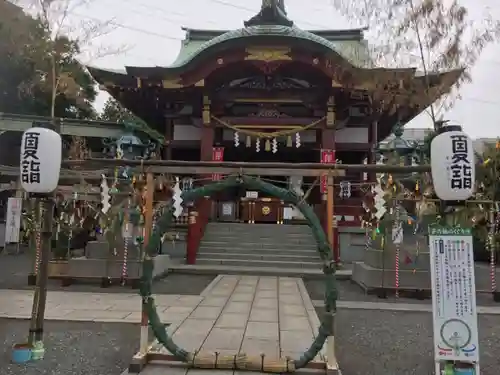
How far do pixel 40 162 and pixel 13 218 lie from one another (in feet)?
36.7

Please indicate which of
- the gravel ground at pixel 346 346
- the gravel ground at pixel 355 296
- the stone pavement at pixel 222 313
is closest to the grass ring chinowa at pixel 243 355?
the stone pavement at pixel 222 313

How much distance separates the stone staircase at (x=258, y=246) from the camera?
37.9ft

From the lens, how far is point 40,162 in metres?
4.68

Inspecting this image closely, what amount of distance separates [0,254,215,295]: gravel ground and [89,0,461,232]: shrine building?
422 cm

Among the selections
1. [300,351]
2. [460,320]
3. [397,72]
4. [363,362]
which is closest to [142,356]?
[300,351]

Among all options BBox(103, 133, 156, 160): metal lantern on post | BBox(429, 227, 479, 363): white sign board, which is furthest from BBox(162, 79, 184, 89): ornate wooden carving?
BBox(429, 227, 479, 363): white sign board

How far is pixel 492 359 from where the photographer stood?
16.0ft

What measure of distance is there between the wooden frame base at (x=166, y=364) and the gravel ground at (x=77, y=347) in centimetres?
27

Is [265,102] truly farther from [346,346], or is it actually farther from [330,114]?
[346,346]

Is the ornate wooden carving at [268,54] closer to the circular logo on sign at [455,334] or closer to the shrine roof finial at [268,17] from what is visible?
the shrine roof finial at [268,17]

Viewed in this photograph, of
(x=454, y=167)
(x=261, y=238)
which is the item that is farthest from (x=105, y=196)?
(x=454, y=167)

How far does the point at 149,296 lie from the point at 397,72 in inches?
292

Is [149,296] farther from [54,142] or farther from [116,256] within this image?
[116,256]

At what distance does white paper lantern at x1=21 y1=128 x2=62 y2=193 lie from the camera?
467cm
